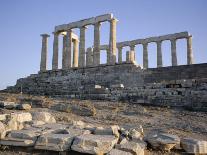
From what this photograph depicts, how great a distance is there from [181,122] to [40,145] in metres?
7.42

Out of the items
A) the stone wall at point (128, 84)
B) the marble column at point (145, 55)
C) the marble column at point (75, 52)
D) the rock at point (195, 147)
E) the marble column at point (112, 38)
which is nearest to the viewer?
the rock at point (195, 147)

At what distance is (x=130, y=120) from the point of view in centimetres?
1248

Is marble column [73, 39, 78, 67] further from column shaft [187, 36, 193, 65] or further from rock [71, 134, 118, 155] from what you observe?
rock [71, 134, 118, 155]

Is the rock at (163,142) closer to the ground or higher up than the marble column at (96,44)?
closer to the ground

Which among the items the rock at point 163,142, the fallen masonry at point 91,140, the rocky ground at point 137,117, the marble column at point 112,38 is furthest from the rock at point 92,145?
the marble column at point 112,38

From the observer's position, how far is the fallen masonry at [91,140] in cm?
674

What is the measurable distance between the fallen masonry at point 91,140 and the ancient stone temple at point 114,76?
9.06m

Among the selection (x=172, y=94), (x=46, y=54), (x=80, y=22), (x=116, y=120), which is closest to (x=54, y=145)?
(x=116, y=120)

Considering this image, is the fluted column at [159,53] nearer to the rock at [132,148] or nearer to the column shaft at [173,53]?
the column shaft at [173,53]

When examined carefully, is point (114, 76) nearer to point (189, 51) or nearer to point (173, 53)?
point (173, 53)

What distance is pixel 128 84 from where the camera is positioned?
24.9 m

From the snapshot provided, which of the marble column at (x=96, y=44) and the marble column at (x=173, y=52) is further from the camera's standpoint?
the marble column at (x=173, y=52)

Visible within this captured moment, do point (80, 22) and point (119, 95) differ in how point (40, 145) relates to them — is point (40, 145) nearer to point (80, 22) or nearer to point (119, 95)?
point (119, 95)

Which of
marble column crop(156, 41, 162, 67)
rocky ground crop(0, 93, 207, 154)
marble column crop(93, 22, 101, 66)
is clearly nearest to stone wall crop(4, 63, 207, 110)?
rocky ground crop(0, 93, 207, 154)
